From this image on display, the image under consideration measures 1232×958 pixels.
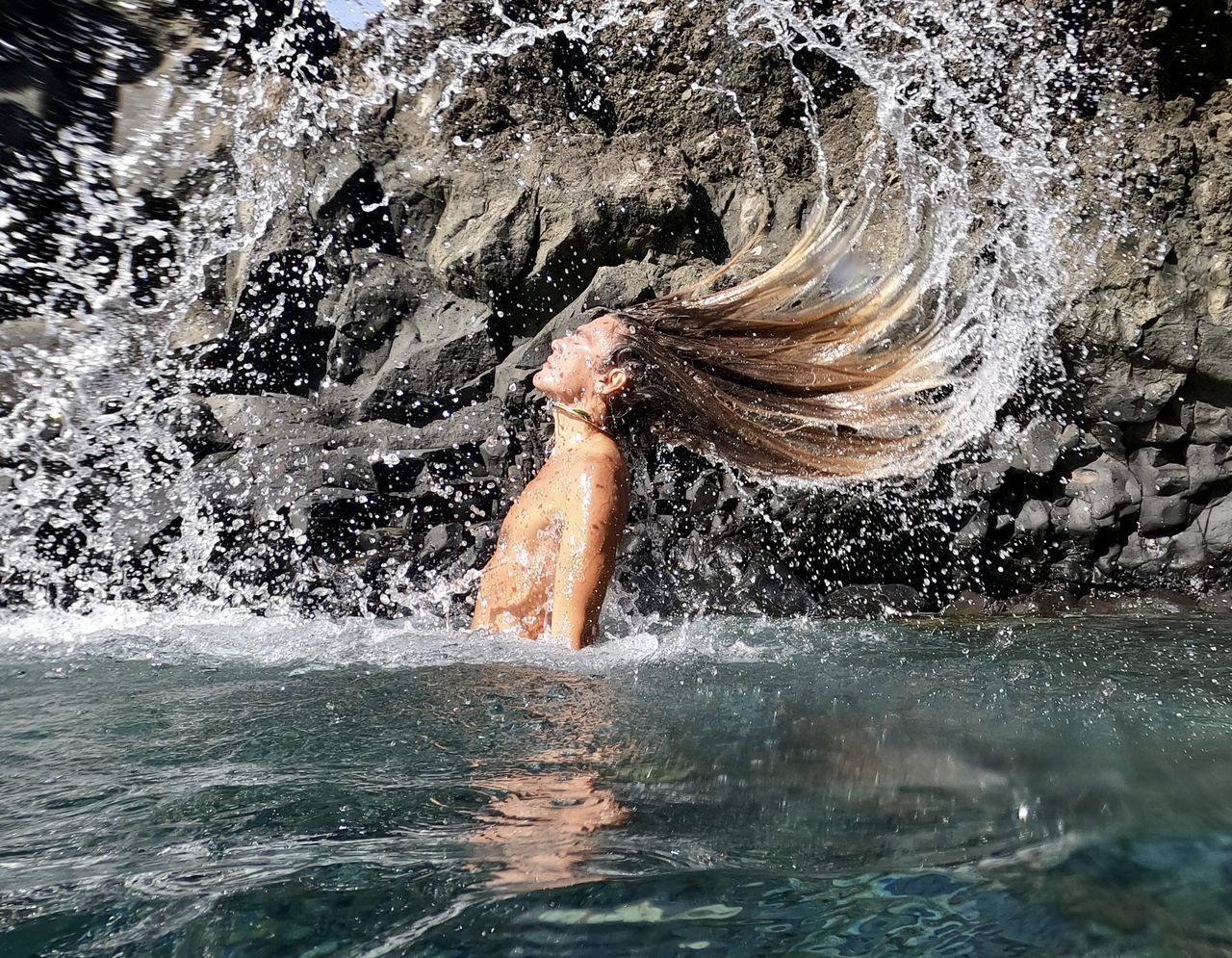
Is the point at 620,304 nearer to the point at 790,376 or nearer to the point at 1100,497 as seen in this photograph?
the point at 790,376

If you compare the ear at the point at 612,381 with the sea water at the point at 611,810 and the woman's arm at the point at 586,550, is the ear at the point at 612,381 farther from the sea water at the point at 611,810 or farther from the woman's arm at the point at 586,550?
the sea water at the point at 611,810

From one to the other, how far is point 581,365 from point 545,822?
1.89 metres

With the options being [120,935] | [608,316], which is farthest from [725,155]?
[120,935]

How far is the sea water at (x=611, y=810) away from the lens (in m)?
1.09

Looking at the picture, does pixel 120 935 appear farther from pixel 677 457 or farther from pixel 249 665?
pixel 677 457

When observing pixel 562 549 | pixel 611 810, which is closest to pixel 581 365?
pixel 562 549

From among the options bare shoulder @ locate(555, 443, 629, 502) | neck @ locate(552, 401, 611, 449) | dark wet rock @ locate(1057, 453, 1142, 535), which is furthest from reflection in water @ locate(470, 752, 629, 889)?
dark wet rock @ locate(1057, 453, 1142, 535)

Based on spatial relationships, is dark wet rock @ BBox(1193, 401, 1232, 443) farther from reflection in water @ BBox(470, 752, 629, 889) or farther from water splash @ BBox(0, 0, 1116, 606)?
reflection in water @ BBox(470, 752, 629, 889)

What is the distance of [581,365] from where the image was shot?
121 inches

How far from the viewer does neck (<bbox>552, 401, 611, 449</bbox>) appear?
121 inches

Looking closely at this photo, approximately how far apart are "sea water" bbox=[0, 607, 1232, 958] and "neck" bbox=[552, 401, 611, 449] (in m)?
0.70

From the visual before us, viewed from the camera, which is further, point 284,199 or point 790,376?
point 284,199

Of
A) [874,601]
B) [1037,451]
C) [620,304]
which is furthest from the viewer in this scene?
[620,304]

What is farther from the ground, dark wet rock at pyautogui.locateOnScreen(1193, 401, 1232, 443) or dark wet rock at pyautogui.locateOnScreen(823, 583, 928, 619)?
dark wet rock at pyautogui.locateOnScreen(1193, 401, 1232, 443)
